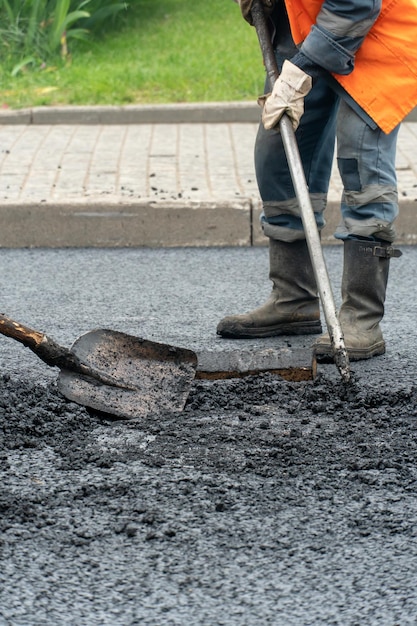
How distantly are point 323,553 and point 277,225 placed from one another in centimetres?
199

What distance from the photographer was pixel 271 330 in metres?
4.52

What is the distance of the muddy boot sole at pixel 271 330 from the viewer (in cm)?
445

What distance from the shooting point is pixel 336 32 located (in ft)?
12.5

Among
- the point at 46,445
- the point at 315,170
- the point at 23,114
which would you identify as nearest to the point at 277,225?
the point at 315,170

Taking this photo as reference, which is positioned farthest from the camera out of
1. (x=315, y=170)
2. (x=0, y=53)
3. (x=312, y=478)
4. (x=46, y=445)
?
(x=0, y=53)

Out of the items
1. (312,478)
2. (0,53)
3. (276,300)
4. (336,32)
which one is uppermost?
(336,32)

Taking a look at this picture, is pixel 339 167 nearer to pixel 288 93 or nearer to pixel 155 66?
pixel 288 93

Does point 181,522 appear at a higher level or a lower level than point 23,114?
higher

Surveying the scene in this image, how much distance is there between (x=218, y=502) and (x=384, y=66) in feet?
5.84

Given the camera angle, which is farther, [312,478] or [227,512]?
[312,478]

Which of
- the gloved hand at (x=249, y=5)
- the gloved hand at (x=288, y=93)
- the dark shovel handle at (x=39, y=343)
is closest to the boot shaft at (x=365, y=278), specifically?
the gloved hand at (x=288, y=93)

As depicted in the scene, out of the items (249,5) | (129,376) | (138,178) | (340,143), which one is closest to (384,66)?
(340,143)

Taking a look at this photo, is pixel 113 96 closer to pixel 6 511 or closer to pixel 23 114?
pixel 23 114

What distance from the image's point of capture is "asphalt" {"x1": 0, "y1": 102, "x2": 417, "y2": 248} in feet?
19.8
